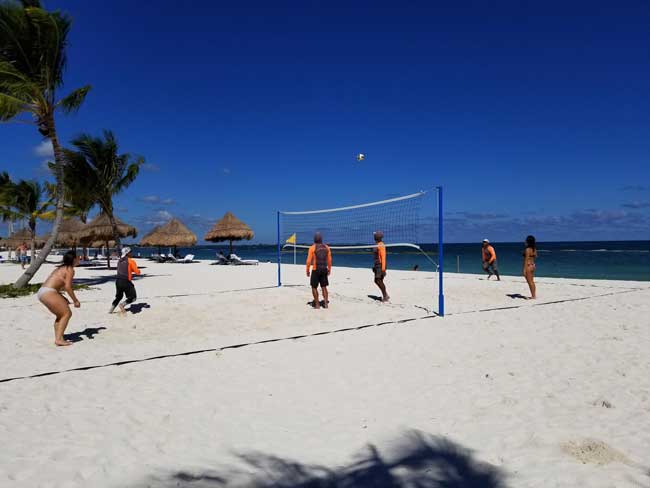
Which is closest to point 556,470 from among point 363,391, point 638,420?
point 638,420

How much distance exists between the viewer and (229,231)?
25.0 meters

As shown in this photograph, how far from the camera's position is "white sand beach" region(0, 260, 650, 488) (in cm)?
240

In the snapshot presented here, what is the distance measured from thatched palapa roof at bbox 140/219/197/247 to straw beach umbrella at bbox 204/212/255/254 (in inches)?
59.6

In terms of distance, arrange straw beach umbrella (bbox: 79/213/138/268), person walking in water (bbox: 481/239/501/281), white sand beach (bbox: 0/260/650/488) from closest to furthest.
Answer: white sand beach (bbox: 0/260/650/488)
person walking in water (bbox: 481/239/501/281)
straw beach umbrella (bbox: 79/213/138/268)

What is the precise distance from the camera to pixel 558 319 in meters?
6.61

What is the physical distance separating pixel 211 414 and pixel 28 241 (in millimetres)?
39033

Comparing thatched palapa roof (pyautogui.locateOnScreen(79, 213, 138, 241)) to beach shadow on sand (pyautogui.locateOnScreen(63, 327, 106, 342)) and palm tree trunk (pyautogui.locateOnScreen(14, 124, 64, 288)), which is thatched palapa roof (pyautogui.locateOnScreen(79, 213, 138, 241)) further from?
beach shadow on sand (pyautogui.locateOnScreen(63, 327, 106, 342))

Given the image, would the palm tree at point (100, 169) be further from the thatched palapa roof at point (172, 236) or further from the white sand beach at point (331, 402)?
the thatched palapa roof at point (172, 236)

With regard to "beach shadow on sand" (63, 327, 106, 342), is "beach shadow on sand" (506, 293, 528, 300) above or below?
above

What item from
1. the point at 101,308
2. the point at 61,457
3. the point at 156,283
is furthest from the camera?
the point at 156,283

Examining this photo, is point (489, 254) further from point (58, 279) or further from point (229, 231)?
point (229, 231)

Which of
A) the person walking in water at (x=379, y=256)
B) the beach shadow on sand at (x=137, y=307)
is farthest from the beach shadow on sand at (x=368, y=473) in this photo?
the beach shadow on sand at (x=137, y=307)

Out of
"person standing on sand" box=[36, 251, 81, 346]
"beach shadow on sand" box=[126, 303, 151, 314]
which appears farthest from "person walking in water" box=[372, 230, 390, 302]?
"person standing on sand" box=[36, 251, 81, 346]

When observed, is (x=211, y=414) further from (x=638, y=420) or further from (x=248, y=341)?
(x=638, y=420)
